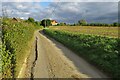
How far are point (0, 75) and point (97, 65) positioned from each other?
22.9 ft

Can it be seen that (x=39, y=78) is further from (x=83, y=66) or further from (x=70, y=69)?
(x=83, y=66)

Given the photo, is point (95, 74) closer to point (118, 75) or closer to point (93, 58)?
point (118, 75)

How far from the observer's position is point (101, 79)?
10.9m

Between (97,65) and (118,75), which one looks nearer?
(118,75)

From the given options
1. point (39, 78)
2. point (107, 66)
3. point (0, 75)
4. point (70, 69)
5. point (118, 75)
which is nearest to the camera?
point (0, 75)

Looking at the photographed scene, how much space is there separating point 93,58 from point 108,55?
3.37ft

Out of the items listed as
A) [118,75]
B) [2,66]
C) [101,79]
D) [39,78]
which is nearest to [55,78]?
[39,78]

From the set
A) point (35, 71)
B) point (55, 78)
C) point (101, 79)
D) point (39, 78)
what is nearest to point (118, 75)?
point (101, 79)

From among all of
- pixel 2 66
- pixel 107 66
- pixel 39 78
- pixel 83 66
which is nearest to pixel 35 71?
pixel 39 78

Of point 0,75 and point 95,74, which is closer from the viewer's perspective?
point 0,75

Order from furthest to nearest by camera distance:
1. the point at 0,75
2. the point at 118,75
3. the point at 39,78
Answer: the point at 39,78
the point at 118,75
the point at 0,75

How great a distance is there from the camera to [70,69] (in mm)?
13453

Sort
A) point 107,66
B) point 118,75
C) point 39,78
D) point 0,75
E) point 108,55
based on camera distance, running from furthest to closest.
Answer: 1. point 108,55
2. point 107,66
3. point 39,78
4. point 118,75
5. point 0,75

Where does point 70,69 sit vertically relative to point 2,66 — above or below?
below
